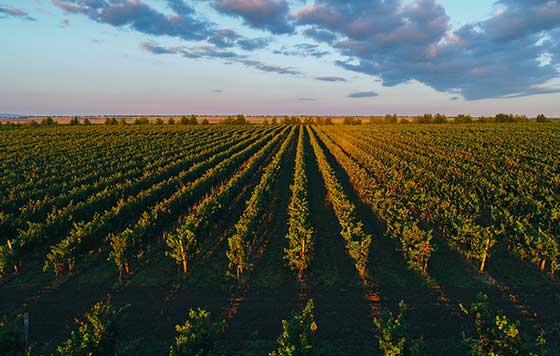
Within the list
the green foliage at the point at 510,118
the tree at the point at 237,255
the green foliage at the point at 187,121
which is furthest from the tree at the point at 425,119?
the tree at the point at 237,255

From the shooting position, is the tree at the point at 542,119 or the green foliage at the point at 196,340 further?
the tree at the point at 542,119

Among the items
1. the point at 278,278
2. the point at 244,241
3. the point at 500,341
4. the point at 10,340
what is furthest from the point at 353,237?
the point at 10,340

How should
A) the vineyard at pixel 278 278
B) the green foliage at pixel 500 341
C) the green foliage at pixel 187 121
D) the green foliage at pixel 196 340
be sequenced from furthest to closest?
1. the green foliage at pixel 187 121
2. the vineyard at pixel 278 278
3. the green foliage at pixel 196 340
4. the green foliage at pixel 500 341

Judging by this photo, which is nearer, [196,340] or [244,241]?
[196,340]

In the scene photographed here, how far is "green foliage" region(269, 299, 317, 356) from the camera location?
731cm

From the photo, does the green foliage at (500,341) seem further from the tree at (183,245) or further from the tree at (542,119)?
the tree at (542,119)

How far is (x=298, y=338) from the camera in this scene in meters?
7.80

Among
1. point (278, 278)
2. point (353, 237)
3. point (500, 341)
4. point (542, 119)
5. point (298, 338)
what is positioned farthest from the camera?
point (542, 119)

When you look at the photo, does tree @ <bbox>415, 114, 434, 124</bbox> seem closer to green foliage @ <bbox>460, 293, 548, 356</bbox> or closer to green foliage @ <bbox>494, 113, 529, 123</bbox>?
green foliage @ <bbox>494, 113, 529, 123</bbox>

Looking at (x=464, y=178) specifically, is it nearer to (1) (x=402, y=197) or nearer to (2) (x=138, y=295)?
(1) (x=402, y=197)

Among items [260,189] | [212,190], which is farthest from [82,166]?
[260,189]

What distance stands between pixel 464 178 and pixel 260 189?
60.7 feet

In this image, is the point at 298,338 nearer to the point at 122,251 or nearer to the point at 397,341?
the point at 397,341

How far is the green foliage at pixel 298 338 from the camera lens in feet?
24.0
